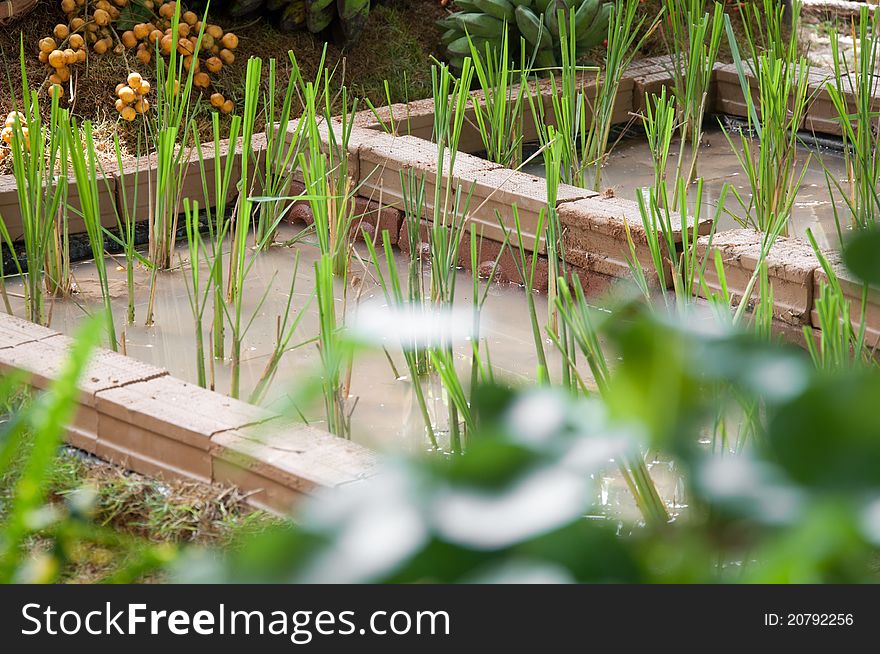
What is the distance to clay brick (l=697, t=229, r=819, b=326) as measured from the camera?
272 centimetres

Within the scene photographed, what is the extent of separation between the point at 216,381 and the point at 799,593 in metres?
2.37

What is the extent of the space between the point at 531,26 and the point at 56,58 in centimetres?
171

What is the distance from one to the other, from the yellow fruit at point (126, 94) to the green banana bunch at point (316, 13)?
2.55ft

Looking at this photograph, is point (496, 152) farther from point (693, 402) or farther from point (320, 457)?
point (693, 402)

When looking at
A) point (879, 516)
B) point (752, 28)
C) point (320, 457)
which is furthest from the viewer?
point (752, 28)

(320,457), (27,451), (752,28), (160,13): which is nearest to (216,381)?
(27,451)

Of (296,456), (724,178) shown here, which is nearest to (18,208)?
(296,456)

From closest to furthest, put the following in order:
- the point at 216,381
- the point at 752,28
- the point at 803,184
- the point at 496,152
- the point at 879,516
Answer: the point at 879,516, the point at 216,381, the point at 496,152, the point at 803,184, the point at 752,28

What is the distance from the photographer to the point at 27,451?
2111 millimetres

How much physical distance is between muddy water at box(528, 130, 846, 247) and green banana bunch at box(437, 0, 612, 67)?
0.47 metres

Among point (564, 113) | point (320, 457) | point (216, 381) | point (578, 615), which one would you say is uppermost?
point (578, 615)

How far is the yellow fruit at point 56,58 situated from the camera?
3820 millimetres

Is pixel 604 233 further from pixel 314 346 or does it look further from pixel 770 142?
pixel 314 346

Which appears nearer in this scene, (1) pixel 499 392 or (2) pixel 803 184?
(1) pixel 499 392
